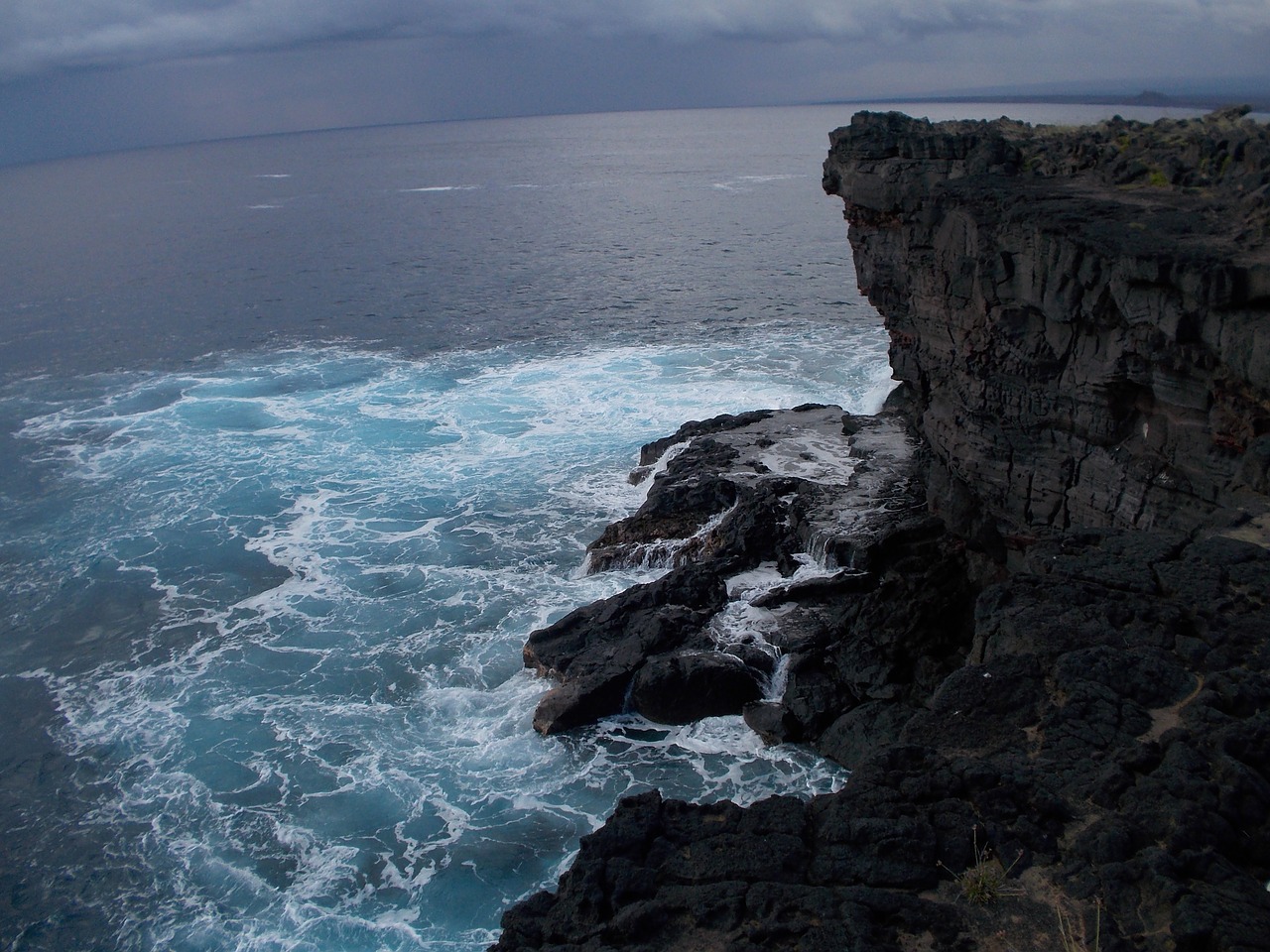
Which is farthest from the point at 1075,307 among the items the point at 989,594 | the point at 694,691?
the point at 694,691

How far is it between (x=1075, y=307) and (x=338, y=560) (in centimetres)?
2326

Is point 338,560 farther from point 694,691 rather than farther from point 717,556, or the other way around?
point 694,691

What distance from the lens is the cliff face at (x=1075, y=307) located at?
66.3 feet

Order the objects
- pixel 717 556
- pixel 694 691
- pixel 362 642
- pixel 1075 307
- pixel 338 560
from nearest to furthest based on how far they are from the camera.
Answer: pixel 1075 307 < pixel 694 691 < pixel 362 642 < pixel 717 556 < pixel 338 560

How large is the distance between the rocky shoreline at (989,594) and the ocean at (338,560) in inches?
98.1

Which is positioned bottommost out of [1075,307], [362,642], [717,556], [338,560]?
[362,642]

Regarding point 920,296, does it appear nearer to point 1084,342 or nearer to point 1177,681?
point 1084,342

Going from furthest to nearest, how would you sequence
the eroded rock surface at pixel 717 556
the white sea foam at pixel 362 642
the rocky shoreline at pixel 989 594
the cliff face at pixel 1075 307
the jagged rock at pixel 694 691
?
the eroded rock surface at pixel 717 556 → the jagged rock at pixel 694 691 → the cliff face at pixel 1075 307 → the white sea foam at pixel 362 642 → the rocky shoreline at pixel 989 594

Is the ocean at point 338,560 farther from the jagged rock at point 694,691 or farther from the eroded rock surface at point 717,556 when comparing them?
the eroded rock surface at point 717,556

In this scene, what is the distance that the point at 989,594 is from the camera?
16562mm

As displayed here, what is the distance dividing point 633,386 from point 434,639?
74.7ft

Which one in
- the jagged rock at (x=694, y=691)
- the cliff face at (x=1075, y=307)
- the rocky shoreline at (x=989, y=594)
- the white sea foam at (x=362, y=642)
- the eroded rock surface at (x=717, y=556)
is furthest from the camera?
the eroded rock surface at (x=717, y=556)

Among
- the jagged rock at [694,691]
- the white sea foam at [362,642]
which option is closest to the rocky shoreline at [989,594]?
the jagged rock at [694,691]

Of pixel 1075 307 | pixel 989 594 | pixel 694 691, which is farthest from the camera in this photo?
pixel 694 691
